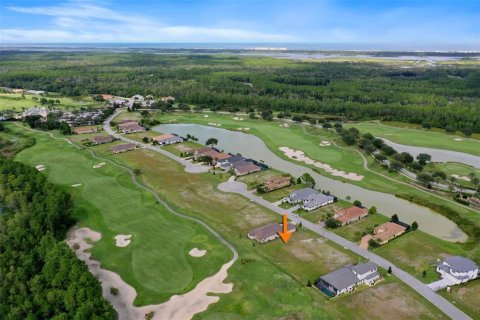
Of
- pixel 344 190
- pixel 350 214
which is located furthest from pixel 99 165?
pixel 350 214

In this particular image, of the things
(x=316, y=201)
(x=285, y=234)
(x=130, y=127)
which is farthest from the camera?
(x=130, y=127)

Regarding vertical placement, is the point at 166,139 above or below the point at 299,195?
below

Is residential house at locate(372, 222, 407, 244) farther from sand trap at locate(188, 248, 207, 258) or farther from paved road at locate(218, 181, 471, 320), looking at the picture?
sand trap at locate(188, 248, 207, 258)

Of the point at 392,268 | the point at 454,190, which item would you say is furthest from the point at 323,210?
the point at 454,190

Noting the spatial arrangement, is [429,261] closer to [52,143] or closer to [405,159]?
[405,159]

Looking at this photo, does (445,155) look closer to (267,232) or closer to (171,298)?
(267,232)

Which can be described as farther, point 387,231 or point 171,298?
point 387,231

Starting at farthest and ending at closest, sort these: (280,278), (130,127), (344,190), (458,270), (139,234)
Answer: (130,127) < (344,190) < (139,234) < (280,278) < (458,270)

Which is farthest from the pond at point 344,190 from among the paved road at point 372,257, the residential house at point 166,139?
the paved road at point 372,257
